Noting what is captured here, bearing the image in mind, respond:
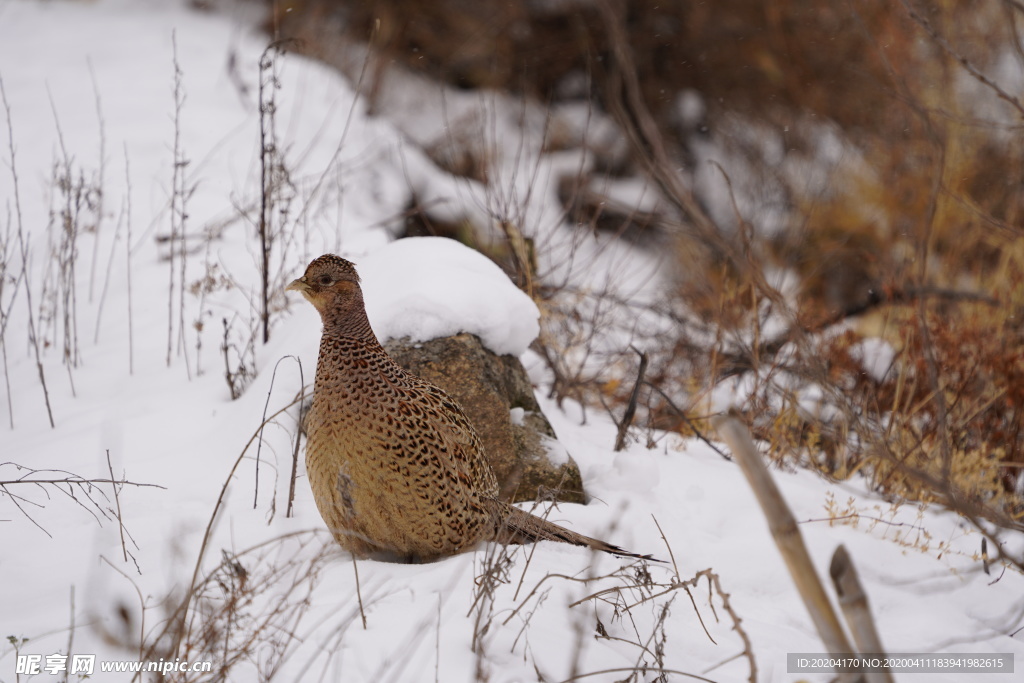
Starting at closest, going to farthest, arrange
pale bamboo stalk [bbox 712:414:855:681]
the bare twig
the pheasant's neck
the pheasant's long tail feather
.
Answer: pale bamboo stalk [bbox 712:414:855:681] → the pheasant's neck → the pheasant's long tail feather → the bare twig

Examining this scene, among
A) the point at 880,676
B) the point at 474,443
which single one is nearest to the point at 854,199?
the point at 474,443

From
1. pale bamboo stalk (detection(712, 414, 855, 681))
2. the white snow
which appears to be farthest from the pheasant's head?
pale bamboo stalk (detection(712, 414, 855, 681))

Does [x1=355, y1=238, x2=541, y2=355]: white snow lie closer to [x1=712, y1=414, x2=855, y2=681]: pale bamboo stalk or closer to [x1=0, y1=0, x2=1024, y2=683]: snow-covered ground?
[x1=0, y1=0, x2=1024, y2=683]: snow-covered ground

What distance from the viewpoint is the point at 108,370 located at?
4215 mm

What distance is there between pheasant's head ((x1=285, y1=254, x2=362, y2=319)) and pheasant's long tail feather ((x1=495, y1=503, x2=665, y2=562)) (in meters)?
0.90

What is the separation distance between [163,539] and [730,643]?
6.42 ft

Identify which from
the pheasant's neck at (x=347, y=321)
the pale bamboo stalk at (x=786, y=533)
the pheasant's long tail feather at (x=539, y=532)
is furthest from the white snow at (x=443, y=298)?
the pale bamboo stalk at (x=786, y=533)

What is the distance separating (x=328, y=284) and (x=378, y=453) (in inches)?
23.5

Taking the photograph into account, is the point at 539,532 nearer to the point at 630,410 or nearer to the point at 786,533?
the point at 630,410

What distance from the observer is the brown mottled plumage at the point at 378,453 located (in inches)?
96.3

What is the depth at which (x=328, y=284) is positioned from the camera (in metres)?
2.60

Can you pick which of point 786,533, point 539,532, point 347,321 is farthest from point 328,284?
point 786,533

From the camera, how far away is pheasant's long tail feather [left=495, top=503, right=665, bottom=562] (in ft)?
8.86

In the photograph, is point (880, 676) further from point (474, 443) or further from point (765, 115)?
point (765, 115)
